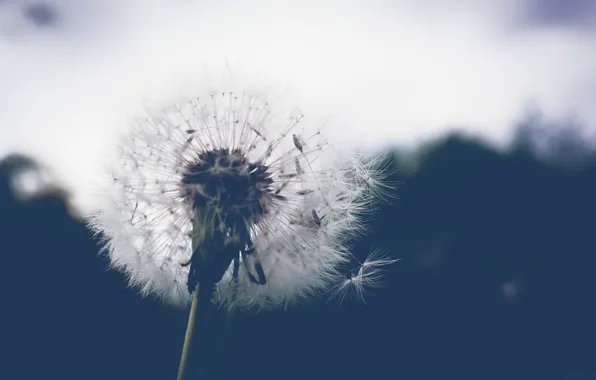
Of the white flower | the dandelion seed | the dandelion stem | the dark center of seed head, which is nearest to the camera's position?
the dandelion stem

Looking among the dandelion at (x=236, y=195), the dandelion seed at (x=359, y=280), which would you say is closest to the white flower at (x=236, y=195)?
the dandelion at (x=236, y=195)

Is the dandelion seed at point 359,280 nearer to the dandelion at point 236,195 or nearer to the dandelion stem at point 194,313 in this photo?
the dandelion at point 236,195

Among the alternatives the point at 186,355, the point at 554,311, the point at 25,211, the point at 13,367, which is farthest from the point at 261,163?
the point at 554,311

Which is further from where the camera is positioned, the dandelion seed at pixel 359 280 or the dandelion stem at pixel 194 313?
the dandelion seed at pixel 359 280

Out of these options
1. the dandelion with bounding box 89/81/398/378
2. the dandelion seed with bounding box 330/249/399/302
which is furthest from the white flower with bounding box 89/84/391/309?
the dandelion seed with bounding box 330/249/399/302

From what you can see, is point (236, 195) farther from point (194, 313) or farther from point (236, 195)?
point (194, 313)

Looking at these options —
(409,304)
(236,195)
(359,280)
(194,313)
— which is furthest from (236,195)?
(409,304)

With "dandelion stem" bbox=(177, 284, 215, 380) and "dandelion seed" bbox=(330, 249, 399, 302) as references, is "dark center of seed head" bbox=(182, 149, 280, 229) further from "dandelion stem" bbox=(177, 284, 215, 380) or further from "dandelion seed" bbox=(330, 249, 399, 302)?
"dandelion seed" bbox=(330, 249, 399, 302)
